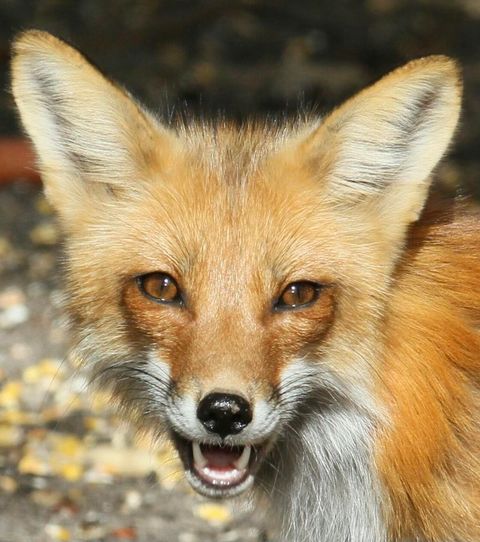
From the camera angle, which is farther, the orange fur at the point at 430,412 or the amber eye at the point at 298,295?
the orange fur at the point at 430,412

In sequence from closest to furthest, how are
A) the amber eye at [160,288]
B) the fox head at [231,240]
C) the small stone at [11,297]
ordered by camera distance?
1. the fox head at [231,240]
2. the amber eye at [160,288]
3. the small stone at [11,297]

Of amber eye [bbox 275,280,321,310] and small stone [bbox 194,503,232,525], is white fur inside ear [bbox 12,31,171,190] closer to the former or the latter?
amber eye [bbox 275,280,321,310]

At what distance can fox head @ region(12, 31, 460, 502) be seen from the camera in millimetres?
3533

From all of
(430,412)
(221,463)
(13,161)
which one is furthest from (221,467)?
(13,161)

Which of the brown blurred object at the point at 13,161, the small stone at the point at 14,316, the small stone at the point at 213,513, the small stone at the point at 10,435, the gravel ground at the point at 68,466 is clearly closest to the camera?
the gravel ground at the point at 68,466

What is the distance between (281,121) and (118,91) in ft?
2.56

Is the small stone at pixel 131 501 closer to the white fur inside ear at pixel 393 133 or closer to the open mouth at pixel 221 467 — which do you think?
the open mouth at pixel 221 467

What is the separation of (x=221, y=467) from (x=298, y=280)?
2.16 ft

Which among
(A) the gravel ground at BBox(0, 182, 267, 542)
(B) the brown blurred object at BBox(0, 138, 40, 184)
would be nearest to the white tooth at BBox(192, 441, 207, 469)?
(A) the gravel ground at BBox(0, 182, 267, 542)

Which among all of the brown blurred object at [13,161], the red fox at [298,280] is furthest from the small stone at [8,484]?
the brown blurred object at [13,161]

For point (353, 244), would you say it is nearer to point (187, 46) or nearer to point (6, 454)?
point (6, 454)

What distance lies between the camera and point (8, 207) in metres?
7.82

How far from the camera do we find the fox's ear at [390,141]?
3.58 meters

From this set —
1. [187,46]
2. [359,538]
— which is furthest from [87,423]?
[187,46]
